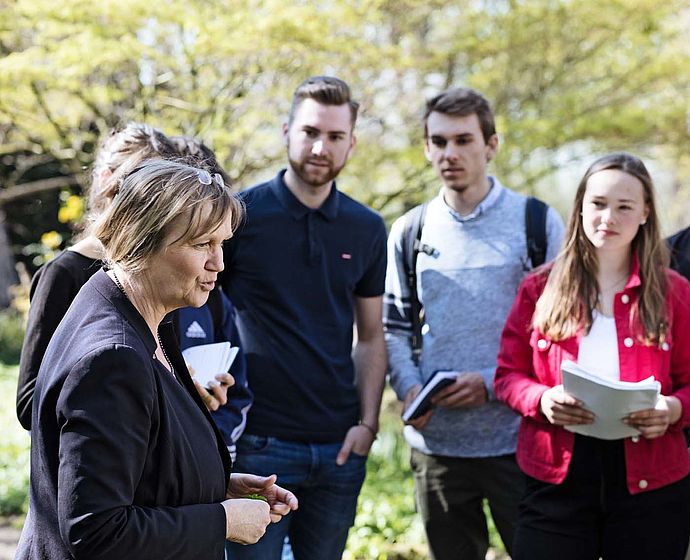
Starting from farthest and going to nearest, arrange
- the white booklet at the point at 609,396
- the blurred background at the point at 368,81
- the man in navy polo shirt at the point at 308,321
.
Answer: the blurred background at the point at 368,81 → the man in navy polo shirt at the point at 308,321 → the white booklet at the point at 609,396

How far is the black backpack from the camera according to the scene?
12.6ft

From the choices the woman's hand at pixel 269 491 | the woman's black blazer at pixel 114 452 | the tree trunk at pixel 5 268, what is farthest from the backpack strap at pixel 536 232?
the tree trunk at pixel 5 268

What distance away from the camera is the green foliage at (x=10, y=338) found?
47.1ft

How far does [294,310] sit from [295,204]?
0.46 metres

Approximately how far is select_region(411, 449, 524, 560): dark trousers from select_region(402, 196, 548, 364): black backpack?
52 centimetres

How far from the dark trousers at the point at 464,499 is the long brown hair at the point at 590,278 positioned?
770mm

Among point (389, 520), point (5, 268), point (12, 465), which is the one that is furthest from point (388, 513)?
point (5, 268)

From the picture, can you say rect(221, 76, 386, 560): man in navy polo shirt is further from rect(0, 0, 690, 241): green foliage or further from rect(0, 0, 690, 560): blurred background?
rect(0, 0, 690, 241): green foliage

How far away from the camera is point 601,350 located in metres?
3.30

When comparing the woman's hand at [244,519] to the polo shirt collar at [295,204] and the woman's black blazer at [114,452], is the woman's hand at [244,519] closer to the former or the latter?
the woman's black blazer at [114,452]

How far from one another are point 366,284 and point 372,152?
5184mm

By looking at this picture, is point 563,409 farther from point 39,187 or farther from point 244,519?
point 39,187

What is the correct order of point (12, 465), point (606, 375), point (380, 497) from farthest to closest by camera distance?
point (12, 465) < point (380, 497) < point (606, 375)

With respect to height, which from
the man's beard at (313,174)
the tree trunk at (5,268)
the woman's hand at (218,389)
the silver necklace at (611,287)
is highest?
the man's beard at (313,174)
